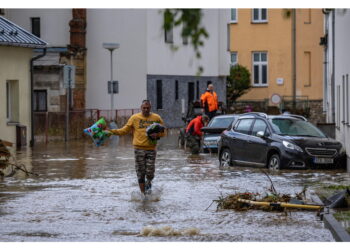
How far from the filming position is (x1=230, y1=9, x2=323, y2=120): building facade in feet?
203

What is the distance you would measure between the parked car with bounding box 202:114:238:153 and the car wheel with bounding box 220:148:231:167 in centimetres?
486

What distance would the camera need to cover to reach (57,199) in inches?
696

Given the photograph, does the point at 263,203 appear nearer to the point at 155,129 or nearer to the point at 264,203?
the point at 264,203

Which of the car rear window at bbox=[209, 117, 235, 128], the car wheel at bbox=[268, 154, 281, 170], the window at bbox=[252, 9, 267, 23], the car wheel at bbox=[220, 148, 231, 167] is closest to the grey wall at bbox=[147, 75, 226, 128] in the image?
the window at bbox=[252, 9, 267, 23]

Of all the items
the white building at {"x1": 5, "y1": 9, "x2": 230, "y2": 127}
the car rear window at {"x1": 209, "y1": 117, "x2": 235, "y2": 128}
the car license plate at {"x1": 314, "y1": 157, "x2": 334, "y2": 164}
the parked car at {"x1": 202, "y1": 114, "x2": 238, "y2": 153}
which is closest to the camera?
the car license plate at {"x1": 314, "y1": 157, "x2": 334, "y2": 164}

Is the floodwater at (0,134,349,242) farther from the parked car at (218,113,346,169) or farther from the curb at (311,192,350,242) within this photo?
the parked car at (218,113,346,169)

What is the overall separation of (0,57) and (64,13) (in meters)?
15.5

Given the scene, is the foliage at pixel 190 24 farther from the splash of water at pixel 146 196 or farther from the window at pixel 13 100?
the window at pixel 13 100

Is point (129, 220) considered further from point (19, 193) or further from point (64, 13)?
point (64, 13)

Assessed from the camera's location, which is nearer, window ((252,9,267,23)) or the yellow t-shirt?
the yellow t-shirt

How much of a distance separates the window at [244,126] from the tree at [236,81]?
33.5 metres

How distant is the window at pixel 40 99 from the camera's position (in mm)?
45625

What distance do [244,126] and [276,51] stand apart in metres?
37.7

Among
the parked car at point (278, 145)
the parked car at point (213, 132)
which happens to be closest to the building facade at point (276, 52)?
the parked car at point (213, 132)
